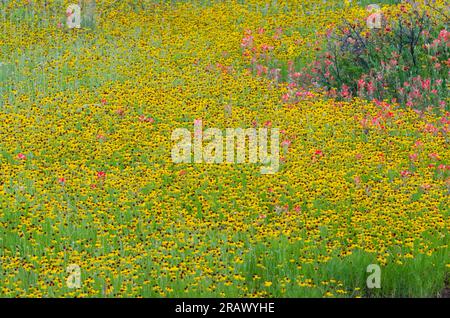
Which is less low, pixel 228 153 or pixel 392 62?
pixel 392 62

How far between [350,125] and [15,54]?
7.77m

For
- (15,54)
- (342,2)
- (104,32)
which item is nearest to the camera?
(15,54)

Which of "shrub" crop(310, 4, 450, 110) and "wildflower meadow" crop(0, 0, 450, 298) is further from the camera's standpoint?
"shrub" crop(310, 4, 450, 110)

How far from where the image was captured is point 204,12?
57.8 ft

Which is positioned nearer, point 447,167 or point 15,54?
point 447,167

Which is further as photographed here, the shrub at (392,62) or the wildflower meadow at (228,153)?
the shrub at (392,62)

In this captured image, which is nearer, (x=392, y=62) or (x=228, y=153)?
(x=228, y=153)

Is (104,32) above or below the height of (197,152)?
above
